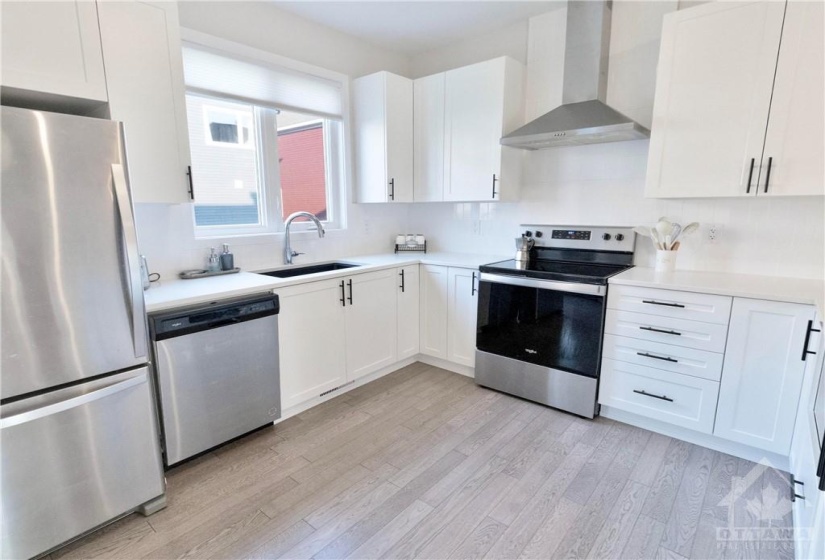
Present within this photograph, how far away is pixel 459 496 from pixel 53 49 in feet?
8.47

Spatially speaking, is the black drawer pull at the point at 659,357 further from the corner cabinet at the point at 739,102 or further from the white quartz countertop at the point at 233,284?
the white quartz countertop at the point at 233,284

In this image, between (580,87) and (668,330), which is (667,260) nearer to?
(668,330)

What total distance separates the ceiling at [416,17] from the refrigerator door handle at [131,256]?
6.35ft

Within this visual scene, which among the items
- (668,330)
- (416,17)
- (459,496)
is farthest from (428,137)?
(459,496)

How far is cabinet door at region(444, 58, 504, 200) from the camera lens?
297 cm

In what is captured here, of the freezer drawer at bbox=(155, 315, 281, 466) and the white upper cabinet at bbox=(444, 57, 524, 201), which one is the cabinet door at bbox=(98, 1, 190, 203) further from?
the white upper cabinet at bbox=(444, 57, 524, 201)

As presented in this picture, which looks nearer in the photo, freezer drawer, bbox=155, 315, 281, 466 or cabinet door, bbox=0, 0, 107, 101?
cabinet door, bbox=0, 0, 107, 101

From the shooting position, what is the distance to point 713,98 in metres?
2.19

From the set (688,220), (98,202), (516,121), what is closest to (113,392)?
(98,202)

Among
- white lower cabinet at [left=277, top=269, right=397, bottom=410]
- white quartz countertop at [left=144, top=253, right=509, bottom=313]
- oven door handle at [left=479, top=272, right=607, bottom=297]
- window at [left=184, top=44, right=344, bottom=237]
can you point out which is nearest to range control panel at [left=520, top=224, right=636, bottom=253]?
white quartz countertop at [left=144, top=253, right=509, bottom=313]

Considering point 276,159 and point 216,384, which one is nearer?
point 216,384

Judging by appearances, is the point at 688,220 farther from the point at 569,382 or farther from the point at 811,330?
the point at 569,382

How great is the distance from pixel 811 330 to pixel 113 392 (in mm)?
3015

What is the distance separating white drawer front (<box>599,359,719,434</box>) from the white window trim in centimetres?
235
